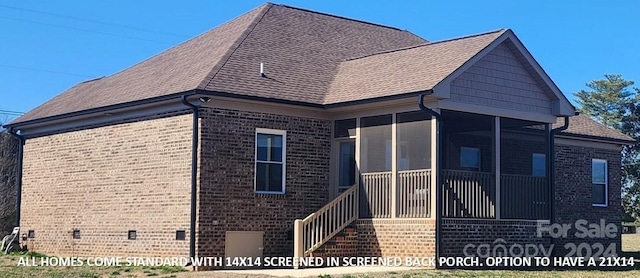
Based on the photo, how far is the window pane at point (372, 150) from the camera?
22.6 meters

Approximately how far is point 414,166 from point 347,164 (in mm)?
2261

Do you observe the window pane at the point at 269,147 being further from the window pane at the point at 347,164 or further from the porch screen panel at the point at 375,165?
the porch screen panel at the point at 375,165

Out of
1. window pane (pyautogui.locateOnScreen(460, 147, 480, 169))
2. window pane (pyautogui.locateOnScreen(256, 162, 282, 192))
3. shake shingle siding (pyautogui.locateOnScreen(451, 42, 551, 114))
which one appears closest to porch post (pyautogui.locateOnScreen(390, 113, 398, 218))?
shake shingle siding (pyautogui.locateOnScreen(451, 42, 551, 114))

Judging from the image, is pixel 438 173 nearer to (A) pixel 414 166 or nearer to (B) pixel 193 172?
(A) pixel 414 166

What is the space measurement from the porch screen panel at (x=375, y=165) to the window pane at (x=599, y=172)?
9.72 metres

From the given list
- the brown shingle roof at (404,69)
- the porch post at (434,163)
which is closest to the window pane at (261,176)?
the brown shingle roof at (404,69)

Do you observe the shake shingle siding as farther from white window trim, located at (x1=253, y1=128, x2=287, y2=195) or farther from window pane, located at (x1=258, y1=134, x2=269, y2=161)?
window pane, located at (x1=258, y1=134, x2=269, y2=161)

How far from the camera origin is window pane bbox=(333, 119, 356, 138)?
75.6 feet

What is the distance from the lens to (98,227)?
23.9 metres

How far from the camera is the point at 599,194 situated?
29.4 m

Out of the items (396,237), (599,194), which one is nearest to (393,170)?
(396,237)

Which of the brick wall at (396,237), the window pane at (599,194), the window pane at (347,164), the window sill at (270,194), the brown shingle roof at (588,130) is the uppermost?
the brown shingle roof at (588,130)

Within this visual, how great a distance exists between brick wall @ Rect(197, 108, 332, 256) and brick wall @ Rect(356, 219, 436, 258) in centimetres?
164

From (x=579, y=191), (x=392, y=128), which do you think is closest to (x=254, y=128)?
(x=392, y=128)
